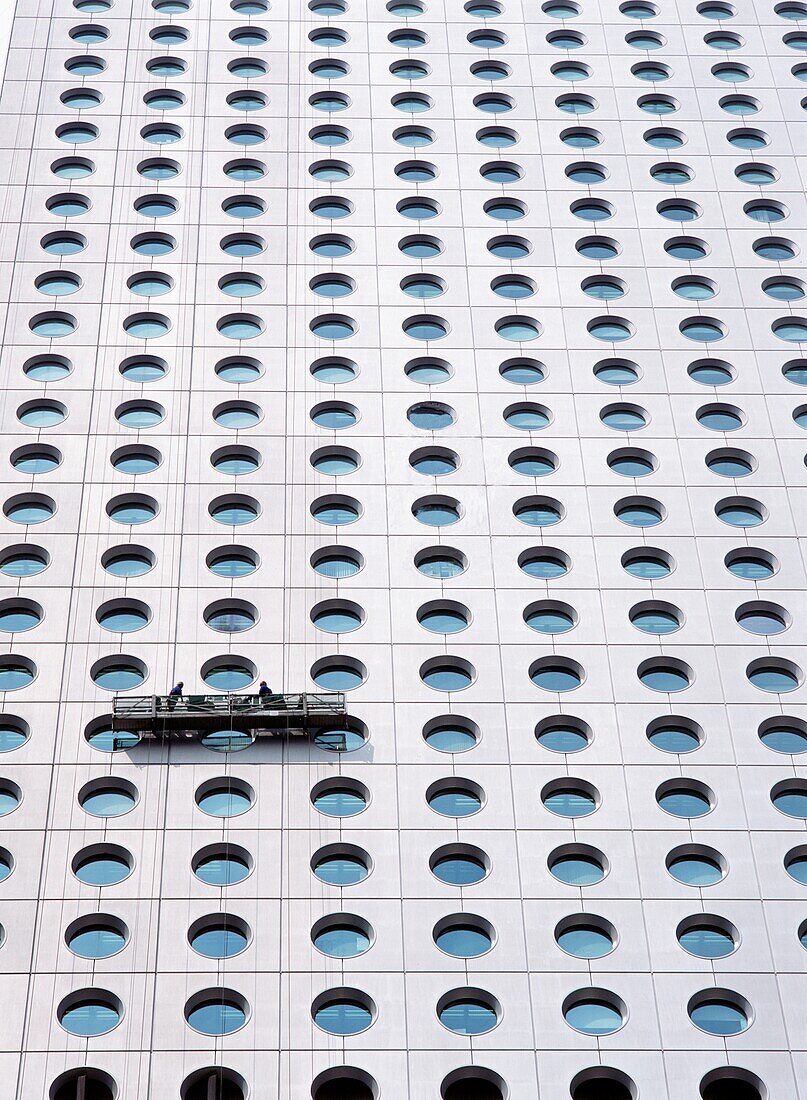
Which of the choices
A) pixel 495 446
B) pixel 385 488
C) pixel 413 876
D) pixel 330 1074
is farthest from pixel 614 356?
pixel 330 1074

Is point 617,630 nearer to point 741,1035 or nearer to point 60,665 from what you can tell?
point 741,1035

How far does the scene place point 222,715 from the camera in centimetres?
3834

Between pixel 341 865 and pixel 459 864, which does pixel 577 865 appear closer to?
pixel 459 864

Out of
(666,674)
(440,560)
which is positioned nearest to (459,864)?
(666,674)

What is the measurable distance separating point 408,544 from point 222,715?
6566mm

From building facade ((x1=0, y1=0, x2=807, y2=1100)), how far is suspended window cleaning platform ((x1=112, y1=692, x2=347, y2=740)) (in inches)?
16.6

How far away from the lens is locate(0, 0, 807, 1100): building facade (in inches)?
1383

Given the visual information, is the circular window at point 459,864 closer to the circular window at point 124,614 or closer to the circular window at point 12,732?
the circular window at point 124,614

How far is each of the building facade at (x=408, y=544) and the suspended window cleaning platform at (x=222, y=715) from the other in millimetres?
421

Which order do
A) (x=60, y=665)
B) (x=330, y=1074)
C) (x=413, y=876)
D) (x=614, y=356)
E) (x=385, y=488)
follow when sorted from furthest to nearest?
(x=614, y=356)
(x=385, y=488)
(x=60, y=665)
(x=413, y=876)
(x=330, y=1074)

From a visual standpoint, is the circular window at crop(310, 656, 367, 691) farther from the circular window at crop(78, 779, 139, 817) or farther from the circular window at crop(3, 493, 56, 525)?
the circular window at crop(3, 493, 56, 525)

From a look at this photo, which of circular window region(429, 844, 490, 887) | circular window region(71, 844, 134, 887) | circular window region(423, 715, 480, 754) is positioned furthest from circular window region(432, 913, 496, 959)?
circular window region(71, 844, 134, 887)

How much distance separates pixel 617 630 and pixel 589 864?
5.88m

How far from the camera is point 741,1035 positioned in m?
Answer: 34.8
